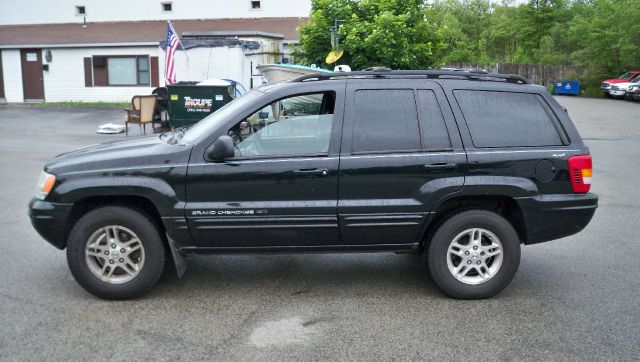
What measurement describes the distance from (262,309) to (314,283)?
74cm

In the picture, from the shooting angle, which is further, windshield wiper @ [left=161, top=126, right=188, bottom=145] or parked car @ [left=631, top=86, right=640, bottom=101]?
parked car @ [left=631, top=86, right=640, bottom=101]

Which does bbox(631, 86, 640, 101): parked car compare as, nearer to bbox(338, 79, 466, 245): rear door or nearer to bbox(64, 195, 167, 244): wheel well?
bbox(338, 79, 466, 245): rear door

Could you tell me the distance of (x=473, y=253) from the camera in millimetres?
5152

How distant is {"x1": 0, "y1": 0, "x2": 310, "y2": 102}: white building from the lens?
29875mm

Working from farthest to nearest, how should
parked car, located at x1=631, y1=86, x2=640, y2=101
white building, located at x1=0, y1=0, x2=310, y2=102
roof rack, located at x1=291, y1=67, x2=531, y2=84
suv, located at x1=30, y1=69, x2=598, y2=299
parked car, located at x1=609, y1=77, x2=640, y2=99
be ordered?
parked car, located at x1=609, y1=77, x2=640, y2=99 → parked car, located at x1=631, y1=86, x2=640, y2=101 → white building, located at x1=0, y1=0, x2=310, y2=102 → roof rack, located at x1=291, y1=67, x2=531, y2=84 → suv, located at x1=30, y1=69, x2=598, y2=299

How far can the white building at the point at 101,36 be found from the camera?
1176 inches

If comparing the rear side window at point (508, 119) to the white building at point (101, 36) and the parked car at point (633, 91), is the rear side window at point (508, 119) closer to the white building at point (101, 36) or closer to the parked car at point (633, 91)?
the white building at point (101, 36)

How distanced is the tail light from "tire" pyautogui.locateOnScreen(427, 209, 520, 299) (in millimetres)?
627

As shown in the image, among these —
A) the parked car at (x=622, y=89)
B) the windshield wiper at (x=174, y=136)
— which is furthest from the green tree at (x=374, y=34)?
the parked car at (x=622, y=89)

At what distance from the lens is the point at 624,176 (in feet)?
37.6

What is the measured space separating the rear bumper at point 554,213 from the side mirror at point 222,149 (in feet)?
7.51

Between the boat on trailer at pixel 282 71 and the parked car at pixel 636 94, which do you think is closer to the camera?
the boat on trailer at pixel 282 71

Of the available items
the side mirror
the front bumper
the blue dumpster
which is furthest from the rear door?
the blue dumpster

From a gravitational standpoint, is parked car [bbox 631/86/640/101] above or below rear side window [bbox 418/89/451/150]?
below
